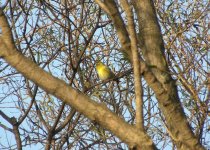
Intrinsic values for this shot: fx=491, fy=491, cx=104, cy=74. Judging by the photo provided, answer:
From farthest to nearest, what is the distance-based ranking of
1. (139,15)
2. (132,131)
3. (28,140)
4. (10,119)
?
(28,140), (10,119), (139,15), (132,131)

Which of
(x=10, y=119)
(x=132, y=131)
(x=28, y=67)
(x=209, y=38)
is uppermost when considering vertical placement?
(x=209, y=38)

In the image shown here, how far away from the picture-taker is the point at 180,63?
11.8 feet

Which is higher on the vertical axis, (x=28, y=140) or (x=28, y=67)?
(x=28, y=140)

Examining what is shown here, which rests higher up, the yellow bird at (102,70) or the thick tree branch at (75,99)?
the yellow bird at (102,70)

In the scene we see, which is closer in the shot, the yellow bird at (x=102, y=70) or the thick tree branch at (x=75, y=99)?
the thick tree branch at (x=75, y=99)

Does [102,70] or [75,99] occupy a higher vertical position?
[102,70]

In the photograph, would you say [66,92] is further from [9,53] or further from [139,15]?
[139,15]

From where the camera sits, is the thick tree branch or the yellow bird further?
the yellow bird

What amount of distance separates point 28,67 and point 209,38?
7.14 ft

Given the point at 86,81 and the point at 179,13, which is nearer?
the point at 179,13

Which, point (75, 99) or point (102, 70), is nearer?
point (75, 99)

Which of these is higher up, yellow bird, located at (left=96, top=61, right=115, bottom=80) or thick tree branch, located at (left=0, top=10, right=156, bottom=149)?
yellow bird, located at (left=96, top=61, right=115, bottom=80)

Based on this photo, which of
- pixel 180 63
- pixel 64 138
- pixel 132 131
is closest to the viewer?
pixel 132 131

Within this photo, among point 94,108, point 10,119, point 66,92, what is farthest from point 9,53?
point 10,119
